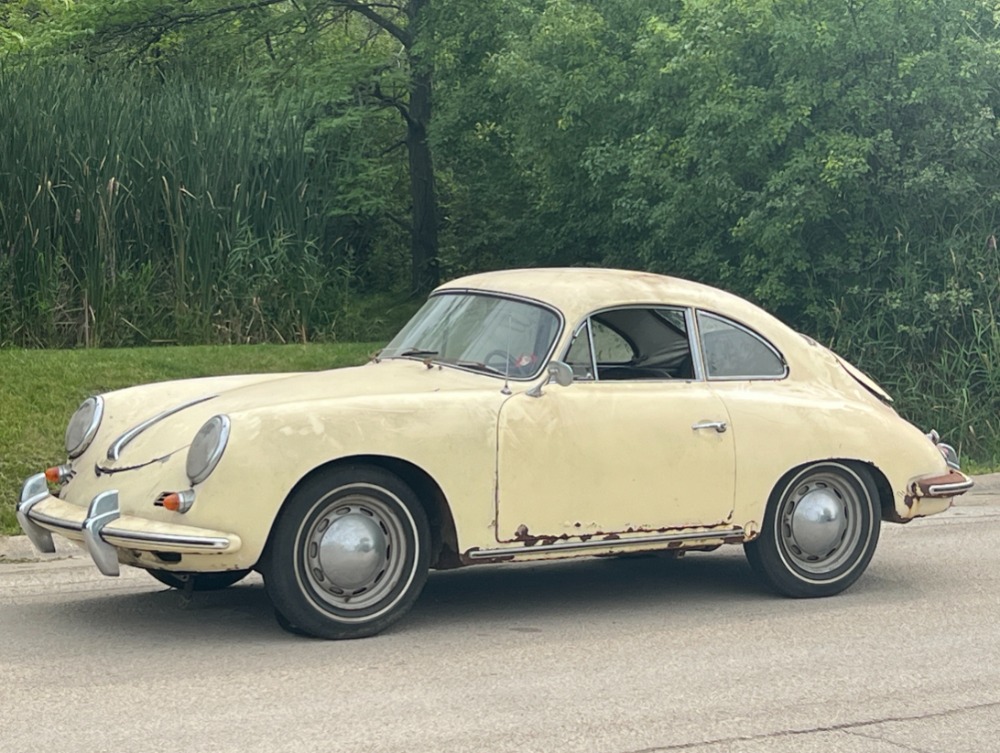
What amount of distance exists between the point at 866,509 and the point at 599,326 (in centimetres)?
167

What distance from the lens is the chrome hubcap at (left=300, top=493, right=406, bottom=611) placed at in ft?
20.5

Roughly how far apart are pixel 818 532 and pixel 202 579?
3.13 meters

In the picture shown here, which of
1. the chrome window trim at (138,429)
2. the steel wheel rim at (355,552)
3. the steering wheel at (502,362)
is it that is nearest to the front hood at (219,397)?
the chrome window trim at (138,429)

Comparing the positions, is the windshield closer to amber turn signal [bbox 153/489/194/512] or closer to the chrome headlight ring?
the chrome headlight ring

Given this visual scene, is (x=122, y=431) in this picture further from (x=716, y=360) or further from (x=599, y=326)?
(x=716, y=360)

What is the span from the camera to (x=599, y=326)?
730 centimetres

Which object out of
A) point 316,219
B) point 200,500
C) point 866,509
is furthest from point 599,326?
point 316,219

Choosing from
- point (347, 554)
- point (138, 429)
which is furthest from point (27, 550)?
point (347, 554)

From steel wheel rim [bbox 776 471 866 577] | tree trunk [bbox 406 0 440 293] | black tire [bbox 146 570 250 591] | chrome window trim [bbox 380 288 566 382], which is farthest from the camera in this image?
tree trunk [bbox 406 0 440 293]

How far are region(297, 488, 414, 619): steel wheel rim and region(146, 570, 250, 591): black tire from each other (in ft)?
3.35

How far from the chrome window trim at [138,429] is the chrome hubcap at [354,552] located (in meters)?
1.02

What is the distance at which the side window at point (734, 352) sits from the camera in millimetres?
7465

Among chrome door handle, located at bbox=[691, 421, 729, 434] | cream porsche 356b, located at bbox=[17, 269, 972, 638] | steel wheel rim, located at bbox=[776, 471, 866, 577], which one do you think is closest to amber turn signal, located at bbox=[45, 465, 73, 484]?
cream porsche 356b, located at bbox=[17, 269, 972, 638]

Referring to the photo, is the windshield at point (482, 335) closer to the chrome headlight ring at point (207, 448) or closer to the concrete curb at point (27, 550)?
the chrome headlight ring at point (207, 448)
